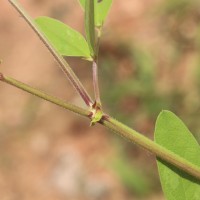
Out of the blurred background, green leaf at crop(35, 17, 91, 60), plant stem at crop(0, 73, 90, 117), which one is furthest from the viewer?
the blurred background

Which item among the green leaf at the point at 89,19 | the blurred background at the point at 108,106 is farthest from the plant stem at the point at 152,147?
the blurred background at the point at 108,106

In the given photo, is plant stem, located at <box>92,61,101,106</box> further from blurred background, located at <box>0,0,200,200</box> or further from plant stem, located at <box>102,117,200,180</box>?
blurred background, located at <box>0,0,200,200</box>

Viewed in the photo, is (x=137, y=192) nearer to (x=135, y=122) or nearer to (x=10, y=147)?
(x=135, y=122)

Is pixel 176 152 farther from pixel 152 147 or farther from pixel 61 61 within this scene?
pixel 61 61

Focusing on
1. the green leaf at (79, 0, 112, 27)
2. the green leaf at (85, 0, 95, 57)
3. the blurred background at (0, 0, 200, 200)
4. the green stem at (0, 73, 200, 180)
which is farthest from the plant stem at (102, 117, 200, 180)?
the blurred background at (0, 0, 200, 200)

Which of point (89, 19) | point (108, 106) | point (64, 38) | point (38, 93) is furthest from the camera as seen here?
point (108, 106)

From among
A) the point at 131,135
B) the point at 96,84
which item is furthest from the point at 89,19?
the point at 131,135

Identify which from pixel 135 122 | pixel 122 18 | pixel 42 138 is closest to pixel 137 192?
pixel 135 122
